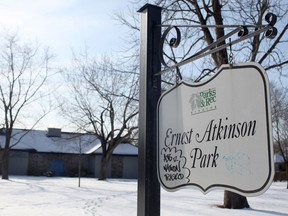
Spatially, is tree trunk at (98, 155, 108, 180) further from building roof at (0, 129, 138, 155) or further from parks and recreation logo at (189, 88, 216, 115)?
parks and recreation logo at (189, 88, 216, 115)

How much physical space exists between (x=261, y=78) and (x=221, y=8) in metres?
13.9

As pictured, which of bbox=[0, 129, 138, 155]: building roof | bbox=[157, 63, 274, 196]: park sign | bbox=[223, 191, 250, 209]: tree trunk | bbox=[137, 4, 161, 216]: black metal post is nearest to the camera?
bbox=[157, 63, 274, 196]: park sign

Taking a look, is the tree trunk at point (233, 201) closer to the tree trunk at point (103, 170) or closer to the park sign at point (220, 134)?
the park sign at point (220, 134)

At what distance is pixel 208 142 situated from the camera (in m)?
2.82

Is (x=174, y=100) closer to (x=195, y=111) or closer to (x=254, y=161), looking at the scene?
(x=195, y=111)

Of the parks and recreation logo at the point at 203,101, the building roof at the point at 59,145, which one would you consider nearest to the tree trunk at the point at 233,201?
the parks and recreation logo at the point at 203,101

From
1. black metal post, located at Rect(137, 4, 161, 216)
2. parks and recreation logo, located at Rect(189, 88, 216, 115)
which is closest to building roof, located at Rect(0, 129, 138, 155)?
black metal post, located at Rect(137, 4, 161, 216)

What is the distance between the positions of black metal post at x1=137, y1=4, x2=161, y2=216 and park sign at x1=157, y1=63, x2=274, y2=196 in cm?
16

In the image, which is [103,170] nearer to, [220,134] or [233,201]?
[233,201]

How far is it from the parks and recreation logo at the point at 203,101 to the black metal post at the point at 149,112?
0.67 metres

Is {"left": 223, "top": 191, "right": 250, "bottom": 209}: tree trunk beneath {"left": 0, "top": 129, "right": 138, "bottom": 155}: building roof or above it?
beneath

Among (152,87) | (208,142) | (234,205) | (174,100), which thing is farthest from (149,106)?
(234,205)

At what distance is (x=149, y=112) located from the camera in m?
3.65

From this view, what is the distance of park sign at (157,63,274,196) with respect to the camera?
2.40 meters
